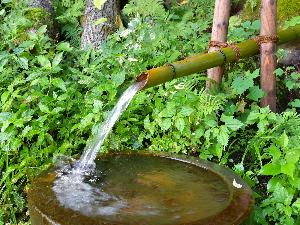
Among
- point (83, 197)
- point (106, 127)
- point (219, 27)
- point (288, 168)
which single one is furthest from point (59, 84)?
point (288, 168)

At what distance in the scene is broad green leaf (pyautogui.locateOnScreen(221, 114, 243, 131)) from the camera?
3625 mm

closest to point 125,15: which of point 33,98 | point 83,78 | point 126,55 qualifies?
point 126,55

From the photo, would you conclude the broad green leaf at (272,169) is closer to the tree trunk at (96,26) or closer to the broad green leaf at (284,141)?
the broad green leaf at (284,141)

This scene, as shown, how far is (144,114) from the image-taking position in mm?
4223

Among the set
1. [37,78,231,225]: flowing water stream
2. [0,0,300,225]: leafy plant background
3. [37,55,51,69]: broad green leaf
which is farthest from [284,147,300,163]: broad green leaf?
[37,55,51,69]: broad green leaf

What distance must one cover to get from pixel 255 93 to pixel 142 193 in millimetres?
1657

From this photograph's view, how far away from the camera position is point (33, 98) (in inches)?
162

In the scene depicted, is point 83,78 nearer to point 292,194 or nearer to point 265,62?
point 265,62

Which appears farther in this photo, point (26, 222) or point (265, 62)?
point (265, 62)

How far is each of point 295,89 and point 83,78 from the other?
6.96ft

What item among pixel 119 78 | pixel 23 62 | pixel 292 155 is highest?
pixel 23 62

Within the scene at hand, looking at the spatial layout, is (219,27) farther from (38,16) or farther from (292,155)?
(38,16)

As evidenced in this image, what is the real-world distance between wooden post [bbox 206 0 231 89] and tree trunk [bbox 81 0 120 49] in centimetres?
199

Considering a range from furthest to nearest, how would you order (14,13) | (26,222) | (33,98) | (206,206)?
(14,13) → (33,98) → (26,222) → (206,206)
